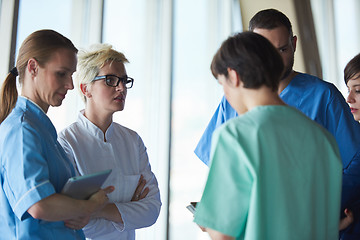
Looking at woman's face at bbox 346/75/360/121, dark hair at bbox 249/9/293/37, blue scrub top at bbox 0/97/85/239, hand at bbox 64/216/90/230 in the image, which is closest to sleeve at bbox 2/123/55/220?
blue scrub top at bbox 0/97/85/239

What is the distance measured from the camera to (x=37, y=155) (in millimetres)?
1244

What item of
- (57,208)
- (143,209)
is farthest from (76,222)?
(143,209)

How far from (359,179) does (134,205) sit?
39.2 inches

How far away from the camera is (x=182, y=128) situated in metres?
3.32

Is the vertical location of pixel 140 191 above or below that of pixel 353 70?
below

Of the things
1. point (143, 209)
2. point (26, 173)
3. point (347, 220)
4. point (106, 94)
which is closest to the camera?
point (26, 173)

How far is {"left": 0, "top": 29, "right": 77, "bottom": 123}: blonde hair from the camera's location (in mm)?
1393

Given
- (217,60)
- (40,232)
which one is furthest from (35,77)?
(217,60)

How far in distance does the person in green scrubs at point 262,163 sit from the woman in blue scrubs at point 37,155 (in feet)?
1.64

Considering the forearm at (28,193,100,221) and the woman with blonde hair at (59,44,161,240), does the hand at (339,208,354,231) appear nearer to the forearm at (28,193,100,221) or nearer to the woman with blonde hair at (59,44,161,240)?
the woman with blonde hair at (59,44,161,240)

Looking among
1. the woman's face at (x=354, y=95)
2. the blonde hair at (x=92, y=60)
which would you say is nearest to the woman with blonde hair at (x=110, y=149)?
the blonde hair at (x=92, y=60)

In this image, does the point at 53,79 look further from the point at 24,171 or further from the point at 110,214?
the point at 110,214

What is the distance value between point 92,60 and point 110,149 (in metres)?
0.46

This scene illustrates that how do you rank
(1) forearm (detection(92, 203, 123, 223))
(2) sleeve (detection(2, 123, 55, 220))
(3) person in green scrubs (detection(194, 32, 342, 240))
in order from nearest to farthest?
1. (3) person in green scrubs (detection(194, 32, 342, 240))
2. (2) sleeve (detection(2, 123, 55, 220))
3. (1) forearm (detection(92, 203, 123, 223))
